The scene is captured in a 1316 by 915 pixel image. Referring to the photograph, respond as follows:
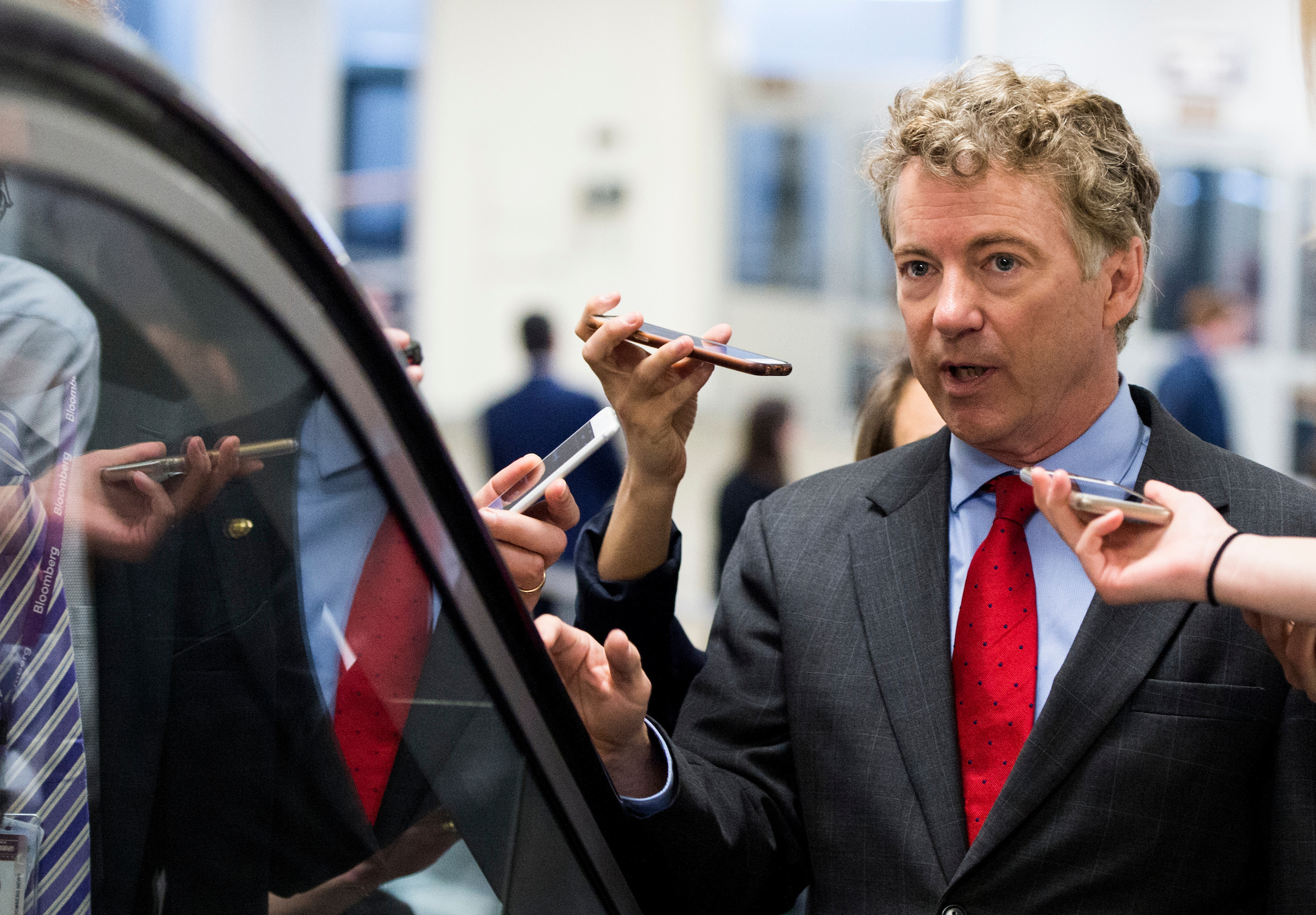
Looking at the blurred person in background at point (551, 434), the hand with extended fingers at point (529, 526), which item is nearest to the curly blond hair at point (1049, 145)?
the hand with extended fingers at point (529, 526)

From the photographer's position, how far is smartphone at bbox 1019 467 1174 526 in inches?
44.5

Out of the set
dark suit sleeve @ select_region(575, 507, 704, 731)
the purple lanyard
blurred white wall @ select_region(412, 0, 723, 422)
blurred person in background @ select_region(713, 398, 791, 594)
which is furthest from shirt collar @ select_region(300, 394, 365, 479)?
blurred white wall @ select_region(412, 0, 723, 422)

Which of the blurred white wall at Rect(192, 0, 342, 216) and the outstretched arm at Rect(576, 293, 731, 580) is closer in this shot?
the outstretched arm at Rect(576, 293, 731, 580)

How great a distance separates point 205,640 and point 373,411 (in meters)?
0.20

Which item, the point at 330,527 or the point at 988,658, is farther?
the point at 988,658

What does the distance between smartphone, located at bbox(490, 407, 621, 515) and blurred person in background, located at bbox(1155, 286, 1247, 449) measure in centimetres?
481

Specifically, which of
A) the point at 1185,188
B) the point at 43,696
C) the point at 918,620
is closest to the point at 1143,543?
the point at 918,620

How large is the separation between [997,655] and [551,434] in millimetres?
4001

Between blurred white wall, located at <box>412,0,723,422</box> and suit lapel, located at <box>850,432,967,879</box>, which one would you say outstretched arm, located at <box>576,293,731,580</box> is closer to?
suit lapel, located at <box>850,432,967,879</box>

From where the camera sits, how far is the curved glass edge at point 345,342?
0.63 m

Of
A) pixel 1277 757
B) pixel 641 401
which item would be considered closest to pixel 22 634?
pixel 641 401

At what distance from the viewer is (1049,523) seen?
1.42 m

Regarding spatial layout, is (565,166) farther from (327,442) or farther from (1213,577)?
(327,442)

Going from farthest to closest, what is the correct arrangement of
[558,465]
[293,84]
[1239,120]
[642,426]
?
[293,84]
[1239,120]
[642,426]
[558,465]
